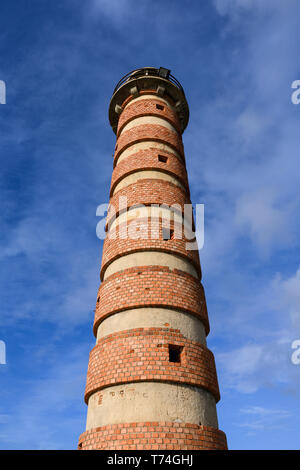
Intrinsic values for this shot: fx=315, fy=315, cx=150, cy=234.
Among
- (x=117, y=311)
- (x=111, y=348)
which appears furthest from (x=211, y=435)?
(x=117, y=311)

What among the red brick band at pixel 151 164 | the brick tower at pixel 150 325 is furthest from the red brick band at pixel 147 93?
the red brick band at pixel 151 164

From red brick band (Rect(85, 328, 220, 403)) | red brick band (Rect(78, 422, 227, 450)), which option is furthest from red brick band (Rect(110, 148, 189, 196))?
red brick band (Rect(78, 422, 227, 450))

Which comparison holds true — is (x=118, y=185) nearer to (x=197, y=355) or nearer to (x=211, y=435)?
(x=197, y=355)

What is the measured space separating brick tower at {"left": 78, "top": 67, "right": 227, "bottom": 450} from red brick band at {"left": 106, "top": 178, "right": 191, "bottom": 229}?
0.12ft

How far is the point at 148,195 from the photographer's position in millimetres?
9820

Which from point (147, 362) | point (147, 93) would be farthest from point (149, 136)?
point (147, 362)

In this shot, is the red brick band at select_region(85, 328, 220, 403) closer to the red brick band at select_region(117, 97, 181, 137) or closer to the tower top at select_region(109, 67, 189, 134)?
the red brick band at select_region(117, 97, 181, 137)

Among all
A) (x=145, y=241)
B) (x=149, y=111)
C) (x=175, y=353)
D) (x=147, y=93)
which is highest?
(x=147, y=93)

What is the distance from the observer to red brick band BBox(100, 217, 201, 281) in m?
8.72

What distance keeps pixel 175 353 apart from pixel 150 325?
0.84m

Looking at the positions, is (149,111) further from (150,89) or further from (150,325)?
(150,325)

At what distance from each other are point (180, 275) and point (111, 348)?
2.55 meters

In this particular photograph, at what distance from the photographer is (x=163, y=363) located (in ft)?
21.8

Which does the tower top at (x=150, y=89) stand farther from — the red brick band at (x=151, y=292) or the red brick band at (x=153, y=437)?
the red brick band at (x=153, y=437)
